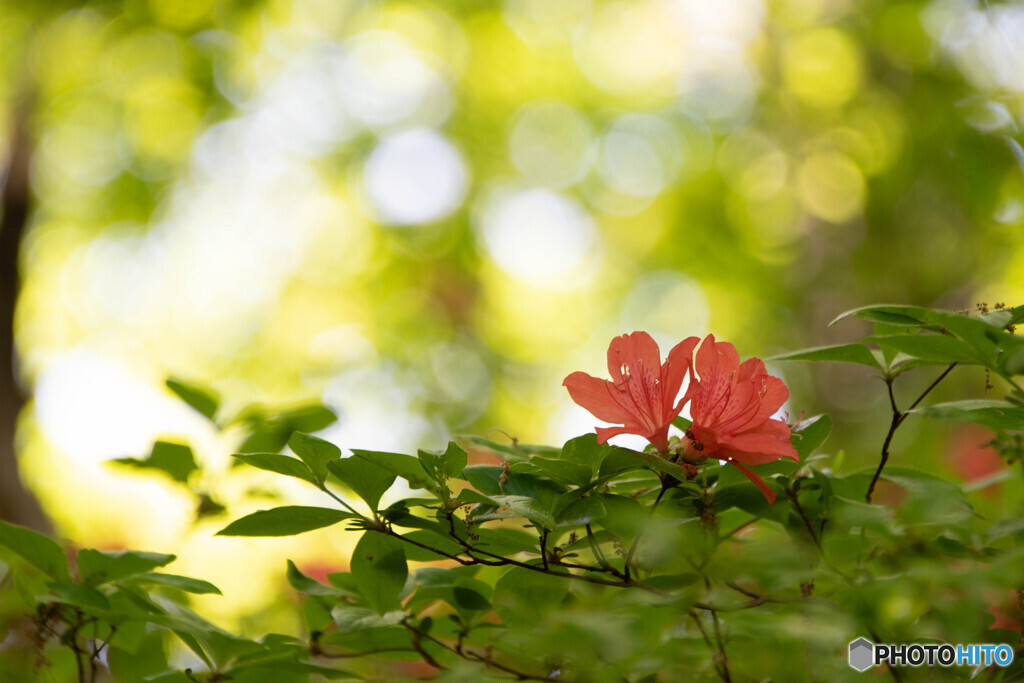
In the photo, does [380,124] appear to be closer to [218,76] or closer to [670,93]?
[218,76]

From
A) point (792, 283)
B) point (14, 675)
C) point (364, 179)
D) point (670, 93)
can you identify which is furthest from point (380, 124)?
point (14, 675)

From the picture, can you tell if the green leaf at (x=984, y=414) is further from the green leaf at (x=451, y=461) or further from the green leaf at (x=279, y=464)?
the green leaf at (x=279, y=464)

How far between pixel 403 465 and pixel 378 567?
0.34 ft

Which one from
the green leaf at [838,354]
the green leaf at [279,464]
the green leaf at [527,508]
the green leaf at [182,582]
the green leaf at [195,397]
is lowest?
Answer: the green leaf at [182,582]

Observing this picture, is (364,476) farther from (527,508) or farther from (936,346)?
(936,346)

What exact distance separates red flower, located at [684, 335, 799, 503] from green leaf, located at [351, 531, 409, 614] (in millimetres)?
231

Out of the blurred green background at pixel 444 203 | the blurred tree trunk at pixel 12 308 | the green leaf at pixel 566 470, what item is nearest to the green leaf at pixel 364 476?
the green leaf at pixel 566 470

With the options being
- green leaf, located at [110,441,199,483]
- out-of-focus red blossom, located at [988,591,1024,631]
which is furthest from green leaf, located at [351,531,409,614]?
A: out-of-focus red blossom, located at [988,591,1024,631]

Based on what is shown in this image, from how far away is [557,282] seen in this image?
22.0 ft

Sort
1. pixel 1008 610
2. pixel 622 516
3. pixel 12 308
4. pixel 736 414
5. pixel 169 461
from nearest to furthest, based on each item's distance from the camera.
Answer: pixel 622 516 → pixel 736 414 → pixel 1008 610 → pixel 169 461 → pixel 12 308

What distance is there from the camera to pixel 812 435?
567mm

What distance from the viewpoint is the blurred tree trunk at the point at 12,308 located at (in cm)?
180

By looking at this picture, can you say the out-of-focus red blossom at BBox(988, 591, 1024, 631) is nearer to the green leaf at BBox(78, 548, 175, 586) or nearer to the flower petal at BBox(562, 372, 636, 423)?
the flower petal at BBox(562, 372, 636, 423)

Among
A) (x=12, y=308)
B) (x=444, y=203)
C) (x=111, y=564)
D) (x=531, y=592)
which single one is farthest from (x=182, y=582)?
(x=444, y=203)
